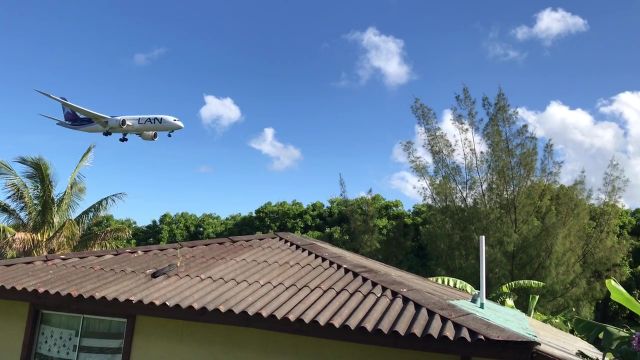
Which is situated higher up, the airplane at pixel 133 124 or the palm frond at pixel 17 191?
the airplane at pixel 133 124

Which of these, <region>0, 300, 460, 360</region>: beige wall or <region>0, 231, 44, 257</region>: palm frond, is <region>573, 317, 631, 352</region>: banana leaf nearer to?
<region>0, 300, 460, 360</region>: beige wall

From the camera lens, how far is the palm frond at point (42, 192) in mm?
18812

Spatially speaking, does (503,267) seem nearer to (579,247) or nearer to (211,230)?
(579,247)

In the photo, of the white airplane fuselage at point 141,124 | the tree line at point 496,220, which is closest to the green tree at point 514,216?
the tree line at point 496,220

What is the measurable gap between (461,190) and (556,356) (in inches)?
672

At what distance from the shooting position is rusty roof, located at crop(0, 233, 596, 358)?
4965 mm

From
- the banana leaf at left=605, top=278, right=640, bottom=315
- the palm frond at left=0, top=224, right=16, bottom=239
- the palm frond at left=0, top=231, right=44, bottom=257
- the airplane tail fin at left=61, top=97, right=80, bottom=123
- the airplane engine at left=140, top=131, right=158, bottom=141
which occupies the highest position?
the airplane tail fin at left=61, top=97, right=80, bottom=123

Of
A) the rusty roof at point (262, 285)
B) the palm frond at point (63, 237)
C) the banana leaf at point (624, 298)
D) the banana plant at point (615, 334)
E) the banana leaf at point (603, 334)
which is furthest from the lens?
the palm frond at point (63, 237)

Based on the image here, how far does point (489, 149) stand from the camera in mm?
20828

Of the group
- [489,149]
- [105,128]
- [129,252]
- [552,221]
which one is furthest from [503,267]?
[105,128]

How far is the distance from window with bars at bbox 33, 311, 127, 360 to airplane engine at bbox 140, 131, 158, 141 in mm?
13528

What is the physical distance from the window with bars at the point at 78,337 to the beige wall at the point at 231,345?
1.15ft

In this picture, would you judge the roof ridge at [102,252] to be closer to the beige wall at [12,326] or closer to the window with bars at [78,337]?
the beige wall at [12,326]

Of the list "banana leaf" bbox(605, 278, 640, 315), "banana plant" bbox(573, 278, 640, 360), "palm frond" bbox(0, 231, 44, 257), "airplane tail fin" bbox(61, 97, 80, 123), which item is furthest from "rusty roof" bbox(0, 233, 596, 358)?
"airplane tail fin" bbox(61, 97, 80, 123)
